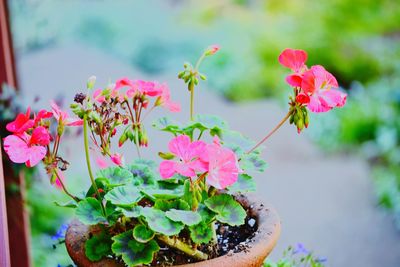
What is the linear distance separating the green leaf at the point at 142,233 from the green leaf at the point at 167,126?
0.18 meters

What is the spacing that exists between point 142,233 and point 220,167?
0.15 metres

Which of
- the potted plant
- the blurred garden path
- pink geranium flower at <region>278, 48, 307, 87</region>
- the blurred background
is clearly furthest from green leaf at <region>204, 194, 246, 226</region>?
the blurred garden path

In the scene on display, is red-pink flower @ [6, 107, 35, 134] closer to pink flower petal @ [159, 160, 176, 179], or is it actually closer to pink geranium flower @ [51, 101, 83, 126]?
pink geranium flower @ [51, 101, 83, 126]

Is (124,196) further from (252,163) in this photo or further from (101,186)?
(252,163)

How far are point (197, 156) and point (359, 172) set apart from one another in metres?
3.38

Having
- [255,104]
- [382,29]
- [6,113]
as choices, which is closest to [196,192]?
[6,113]

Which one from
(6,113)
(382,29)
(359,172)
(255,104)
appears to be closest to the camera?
(6,113)

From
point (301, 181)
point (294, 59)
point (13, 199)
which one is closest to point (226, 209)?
point (294, 59)

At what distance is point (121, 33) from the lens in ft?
23.8

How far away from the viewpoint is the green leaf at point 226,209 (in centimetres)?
104

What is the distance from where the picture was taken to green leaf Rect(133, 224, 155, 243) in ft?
3.21

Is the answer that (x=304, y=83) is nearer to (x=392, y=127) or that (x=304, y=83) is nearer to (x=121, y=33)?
(x=392, y=127)

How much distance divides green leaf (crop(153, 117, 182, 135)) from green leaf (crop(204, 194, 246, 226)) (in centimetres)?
14

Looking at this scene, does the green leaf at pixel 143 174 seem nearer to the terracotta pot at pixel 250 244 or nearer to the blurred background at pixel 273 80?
the terracotta pot at pixel 250 244
